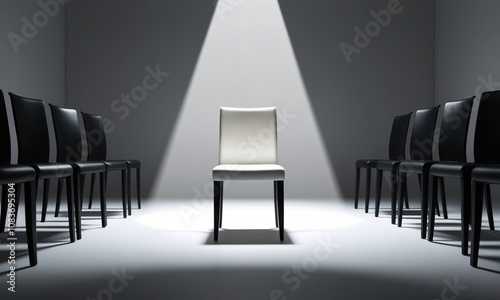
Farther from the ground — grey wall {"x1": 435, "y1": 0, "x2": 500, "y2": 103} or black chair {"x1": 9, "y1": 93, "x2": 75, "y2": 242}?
grey wall {"x1": 435, "y1": 0, "x2": 500, "y2": 103}

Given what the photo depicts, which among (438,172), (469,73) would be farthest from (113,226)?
(469,73)

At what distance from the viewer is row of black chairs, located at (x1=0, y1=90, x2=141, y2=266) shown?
208 centimetres

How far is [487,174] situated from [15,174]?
2.11 meters

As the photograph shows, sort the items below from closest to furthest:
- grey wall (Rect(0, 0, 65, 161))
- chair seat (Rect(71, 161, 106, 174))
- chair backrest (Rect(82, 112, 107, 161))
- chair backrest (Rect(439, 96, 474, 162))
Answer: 1. chair seat (Rect(71, 161, 106, 174))
2. chair backrest (Rect(439, 96, 474, 162))
3. chair backrest (Rect(82, 112, 107, 161))
4. grey wall (Rect(0, 0, 65, 161))

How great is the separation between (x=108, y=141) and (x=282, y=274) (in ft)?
14.5

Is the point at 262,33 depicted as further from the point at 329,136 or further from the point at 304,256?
the point at 304,256

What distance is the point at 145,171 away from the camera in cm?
579

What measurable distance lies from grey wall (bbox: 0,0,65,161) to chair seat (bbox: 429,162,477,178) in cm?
417
